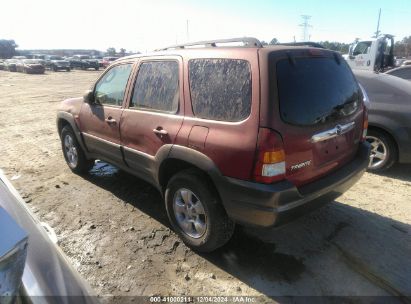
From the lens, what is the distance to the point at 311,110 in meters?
2.81

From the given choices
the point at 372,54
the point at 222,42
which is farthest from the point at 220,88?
the point at 372,54

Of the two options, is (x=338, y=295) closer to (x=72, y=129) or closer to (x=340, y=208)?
(x=340, y=208)

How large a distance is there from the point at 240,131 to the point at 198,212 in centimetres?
96

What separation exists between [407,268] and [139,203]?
→ 2980 mm

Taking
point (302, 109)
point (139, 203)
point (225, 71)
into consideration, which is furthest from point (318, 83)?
point (139, 203)

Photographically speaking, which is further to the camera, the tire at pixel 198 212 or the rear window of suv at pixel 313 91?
the tire at pixel 198 212

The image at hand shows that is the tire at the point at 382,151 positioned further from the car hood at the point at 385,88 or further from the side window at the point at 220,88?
the side window at the point at 220,88

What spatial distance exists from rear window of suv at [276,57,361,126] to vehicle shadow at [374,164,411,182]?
2.34 meters

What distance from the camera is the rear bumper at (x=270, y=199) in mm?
2605

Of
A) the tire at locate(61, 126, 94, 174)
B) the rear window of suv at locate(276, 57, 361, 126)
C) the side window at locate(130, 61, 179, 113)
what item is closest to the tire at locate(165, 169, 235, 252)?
the side window at locate(130, 61, 179, 113)

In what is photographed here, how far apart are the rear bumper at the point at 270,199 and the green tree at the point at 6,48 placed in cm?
9121

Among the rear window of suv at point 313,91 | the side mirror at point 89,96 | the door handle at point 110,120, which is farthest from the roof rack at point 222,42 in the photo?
the side mirror at point 89,96

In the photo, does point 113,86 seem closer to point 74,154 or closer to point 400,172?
point 74,154

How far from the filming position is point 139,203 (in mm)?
4395
